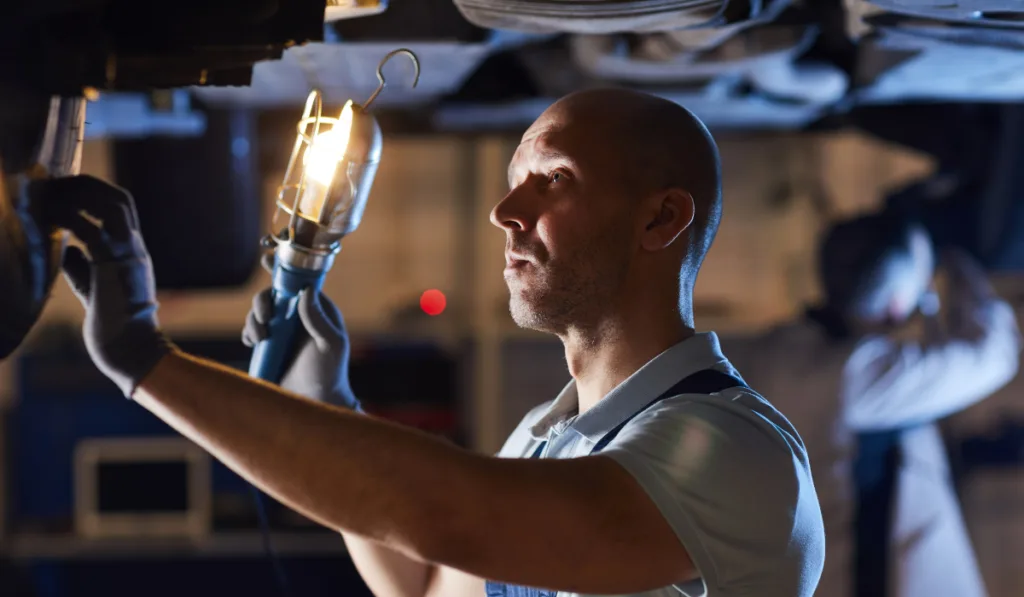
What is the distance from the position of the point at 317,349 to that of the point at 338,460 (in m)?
0.37

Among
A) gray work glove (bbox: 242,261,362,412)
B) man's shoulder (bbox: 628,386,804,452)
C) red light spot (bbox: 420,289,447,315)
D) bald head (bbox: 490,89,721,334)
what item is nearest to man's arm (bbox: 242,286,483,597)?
gray work glove (bbox: 242,261,362,412)

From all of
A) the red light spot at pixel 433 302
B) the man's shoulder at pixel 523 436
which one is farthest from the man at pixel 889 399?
the man's shoulder at pixel 523 436

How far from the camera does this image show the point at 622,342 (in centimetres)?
92

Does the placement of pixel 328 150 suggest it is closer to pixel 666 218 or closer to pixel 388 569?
pixel 666 218

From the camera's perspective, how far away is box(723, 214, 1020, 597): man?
2420mm

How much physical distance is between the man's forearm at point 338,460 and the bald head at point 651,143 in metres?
0.36

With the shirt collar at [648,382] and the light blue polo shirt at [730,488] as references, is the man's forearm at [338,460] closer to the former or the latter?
the light blue polo shirt at [730,488]

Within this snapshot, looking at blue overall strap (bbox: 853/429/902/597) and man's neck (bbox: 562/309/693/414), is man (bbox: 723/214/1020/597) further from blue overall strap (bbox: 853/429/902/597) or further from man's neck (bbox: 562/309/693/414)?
man's neck (bbox: 562/309/693/414)

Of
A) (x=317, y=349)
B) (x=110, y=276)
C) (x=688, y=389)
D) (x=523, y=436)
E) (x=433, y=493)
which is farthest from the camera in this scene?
(x=523, y=436)

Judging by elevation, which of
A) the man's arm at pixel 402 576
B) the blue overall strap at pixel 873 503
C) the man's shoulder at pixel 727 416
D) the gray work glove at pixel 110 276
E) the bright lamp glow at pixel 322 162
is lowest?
the blue overall strap at pixel 873 503

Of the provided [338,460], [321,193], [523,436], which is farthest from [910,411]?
[338,460]

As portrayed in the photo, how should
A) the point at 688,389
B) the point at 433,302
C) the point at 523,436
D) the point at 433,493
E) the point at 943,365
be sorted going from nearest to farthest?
1. the point at 433,493
2. the point at 688,389
3. the point at 523,436
4. the point at 943,365
5. the point at 433,302

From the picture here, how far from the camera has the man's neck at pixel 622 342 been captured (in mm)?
919

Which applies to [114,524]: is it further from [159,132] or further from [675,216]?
[675,216]
